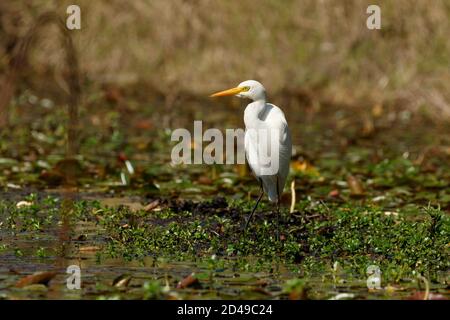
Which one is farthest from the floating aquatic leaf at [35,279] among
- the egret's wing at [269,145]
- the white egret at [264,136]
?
the egret's wing at [269,145]

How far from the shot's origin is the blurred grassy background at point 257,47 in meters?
16.3

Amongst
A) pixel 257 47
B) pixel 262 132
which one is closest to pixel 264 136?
pixel 262 132

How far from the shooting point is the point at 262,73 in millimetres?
17422

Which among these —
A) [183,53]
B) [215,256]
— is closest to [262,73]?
[183,53]

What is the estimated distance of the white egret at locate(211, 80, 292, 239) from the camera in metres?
8.07

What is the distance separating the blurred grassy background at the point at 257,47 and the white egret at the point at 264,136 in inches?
262

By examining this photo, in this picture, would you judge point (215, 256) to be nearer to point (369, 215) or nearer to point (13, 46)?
point (369, 215)

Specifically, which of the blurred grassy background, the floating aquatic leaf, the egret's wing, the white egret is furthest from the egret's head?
the blurred grassy background

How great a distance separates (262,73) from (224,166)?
6.36 meters

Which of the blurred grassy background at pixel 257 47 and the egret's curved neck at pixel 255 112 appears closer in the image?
the egret's curved neck at pixel 255 112

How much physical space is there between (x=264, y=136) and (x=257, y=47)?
974cm

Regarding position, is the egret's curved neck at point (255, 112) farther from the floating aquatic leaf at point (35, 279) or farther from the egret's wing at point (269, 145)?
the floating aquatic leaf at point (35, 279)

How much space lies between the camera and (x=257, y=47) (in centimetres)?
1767

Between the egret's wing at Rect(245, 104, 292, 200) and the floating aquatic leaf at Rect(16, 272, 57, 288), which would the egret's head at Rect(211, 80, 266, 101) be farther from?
the floating aquatic leaf at Rect(16, 272, 57, 288)
